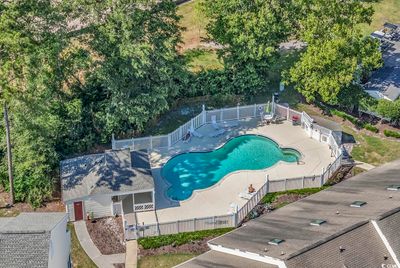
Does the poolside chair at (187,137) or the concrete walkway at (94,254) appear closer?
the concrete walkway at (94,254)

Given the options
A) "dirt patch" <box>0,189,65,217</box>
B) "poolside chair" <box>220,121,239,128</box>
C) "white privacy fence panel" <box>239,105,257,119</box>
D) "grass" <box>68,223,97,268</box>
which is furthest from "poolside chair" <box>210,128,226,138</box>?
"grass" <box>68,223,97,268</box>

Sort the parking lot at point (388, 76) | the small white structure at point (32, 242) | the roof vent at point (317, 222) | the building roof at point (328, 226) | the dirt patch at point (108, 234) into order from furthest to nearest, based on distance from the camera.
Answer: the parking lot at point (388, 76) → the dirt patch at point (108, 234) → the roof vent at point (317, 222) → the small white structure at point (32, 242) → the building roof at point (328, 226)

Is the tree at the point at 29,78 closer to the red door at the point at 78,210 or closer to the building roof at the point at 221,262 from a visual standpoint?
the red door at the point at 78,210

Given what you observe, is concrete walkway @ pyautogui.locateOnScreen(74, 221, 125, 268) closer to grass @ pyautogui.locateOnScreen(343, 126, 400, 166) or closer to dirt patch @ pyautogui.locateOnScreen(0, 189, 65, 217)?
dirt patch @ pyautogui.locateOnScreen(0, 189, 65, 217)

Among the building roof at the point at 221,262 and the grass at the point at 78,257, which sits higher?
the building roof at the point at 221,262

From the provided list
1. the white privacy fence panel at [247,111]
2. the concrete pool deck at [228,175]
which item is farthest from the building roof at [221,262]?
the white privacy fence panel at [247,111]

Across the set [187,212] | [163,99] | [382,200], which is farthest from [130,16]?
[382,200]

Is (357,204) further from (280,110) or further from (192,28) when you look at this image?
(192,28)
